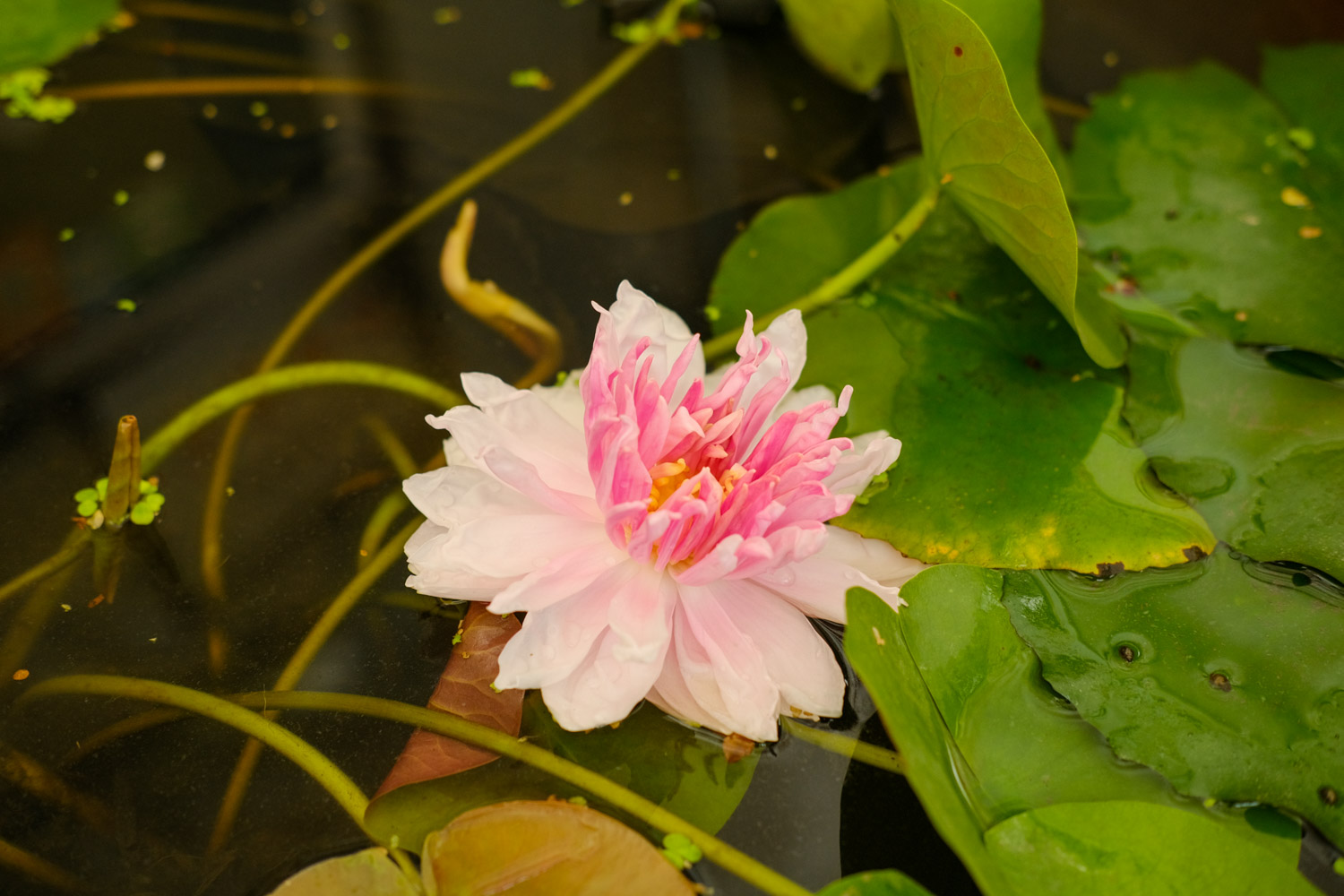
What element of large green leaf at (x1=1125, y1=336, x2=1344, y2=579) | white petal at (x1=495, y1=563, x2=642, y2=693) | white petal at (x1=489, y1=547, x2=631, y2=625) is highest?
white petal at (x1=489, y1=547, x2=631, y2=625)

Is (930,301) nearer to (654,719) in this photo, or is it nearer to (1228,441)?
(1228,441)

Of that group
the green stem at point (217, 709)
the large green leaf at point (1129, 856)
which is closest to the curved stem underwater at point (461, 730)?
the green stem at point (217, 709)

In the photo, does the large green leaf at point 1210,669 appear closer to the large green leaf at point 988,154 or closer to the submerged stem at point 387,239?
the large green leaf at point 988,154

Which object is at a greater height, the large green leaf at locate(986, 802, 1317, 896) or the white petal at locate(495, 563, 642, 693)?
the white petal at locate(495, 563, 642, 693)

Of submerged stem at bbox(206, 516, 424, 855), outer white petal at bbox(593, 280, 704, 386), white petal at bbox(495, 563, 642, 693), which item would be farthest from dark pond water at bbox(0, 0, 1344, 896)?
outer white petal at bbox(593, 280, 704, 386)

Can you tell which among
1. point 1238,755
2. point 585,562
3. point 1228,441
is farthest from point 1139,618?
point 585,562

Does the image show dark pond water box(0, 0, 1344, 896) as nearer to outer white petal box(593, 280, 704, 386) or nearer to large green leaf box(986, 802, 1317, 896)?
large green leaf box(986, 802, 1317, 896)
